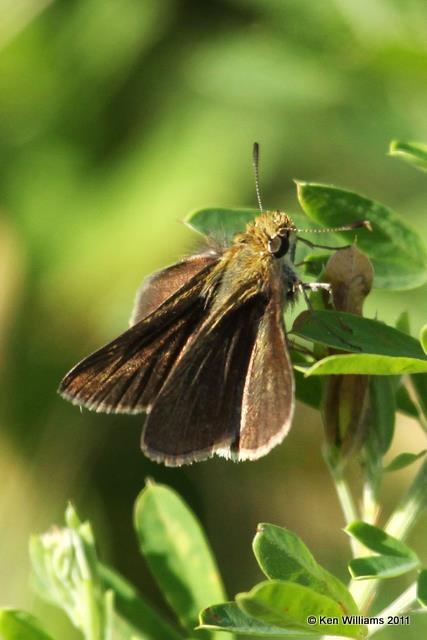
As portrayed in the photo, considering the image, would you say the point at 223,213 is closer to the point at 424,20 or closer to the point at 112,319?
the point at 424,20

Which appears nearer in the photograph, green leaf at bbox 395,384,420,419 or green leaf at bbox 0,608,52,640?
green leaf at bbox 0,608,52,640

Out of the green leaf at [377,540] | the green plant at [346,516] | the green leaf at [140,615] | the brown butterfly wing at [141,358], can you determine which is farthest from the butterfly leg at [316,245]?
the green leaf at [140,615]

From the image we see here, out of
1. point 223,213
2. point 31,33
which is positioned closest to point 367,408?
point 223,213

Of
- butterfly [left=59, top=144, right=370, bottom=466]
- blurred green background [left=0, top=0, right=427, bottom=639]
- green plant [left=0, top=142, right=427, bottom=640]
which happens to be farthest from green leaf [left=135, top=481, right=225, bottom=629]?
blurred green background [left=0, top=0, right=427, bottom=639]

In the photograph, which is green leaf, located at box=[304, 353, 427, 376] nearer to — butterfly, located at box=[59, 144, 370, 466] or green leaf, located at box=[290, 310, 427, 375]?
green leaf, located at box=[290, 310, 427, 375]

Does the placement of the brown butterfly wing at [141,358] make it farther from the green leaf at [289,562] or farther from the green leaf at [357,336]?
the green leaf at [289,562]
